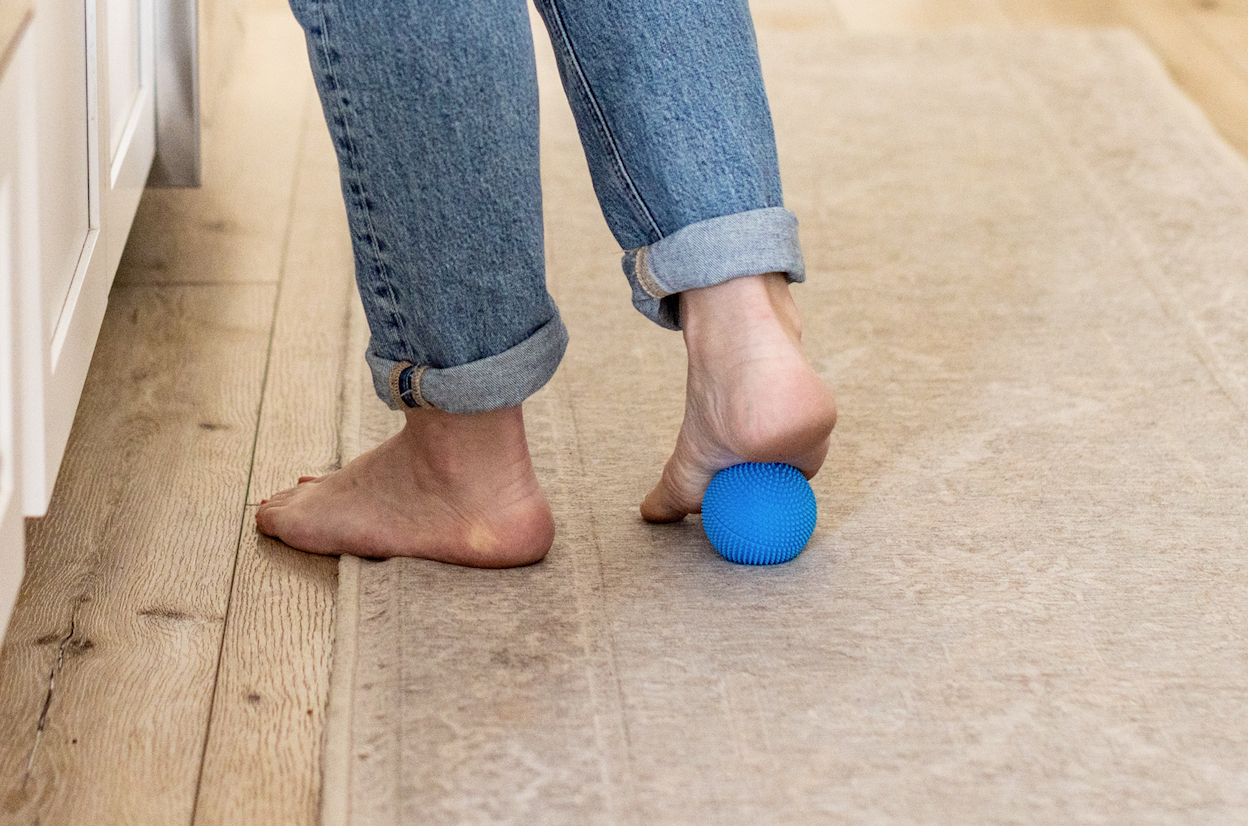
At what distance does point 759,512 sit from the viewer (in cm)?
95

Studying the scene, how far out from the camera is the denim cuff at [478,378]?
85cm

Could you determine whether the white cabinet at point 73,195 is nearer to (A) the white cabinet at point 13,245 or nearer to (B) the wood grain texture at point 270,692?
(A) the white cabinet at point 13,245

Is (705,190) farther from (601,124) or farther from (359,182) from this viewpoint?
(359,182)

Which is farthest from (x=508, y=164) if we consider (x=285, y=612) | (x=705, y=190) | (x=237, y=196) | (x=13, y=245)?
(x=237, y=196)

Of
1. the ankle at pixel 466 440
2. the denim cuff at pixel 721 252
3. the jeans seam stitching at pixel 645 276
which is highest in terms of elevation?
the denim cuff at pixel 721 252

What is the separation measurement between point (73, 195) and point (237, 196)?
0.79 metres

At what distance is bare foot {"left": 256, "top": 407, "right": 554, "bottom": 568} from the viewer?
93cm

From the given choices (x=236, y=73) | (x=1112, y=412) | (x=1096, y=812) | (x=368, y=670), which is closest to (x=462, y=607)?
(x=368, y=670)

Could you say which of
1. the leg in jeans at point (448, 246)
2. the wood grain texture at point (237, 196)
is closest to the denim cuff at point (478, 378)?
the leg in jeans at point (448, 246)

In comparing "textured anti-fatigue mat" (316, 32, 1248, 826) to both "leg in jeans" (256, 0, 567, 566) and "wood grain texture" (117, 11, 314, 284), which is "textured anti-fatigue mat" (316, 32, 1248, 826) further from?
"wood grain texture" (117, 11, 314, 284)

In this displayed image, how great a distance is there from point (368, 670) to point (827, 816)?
1.06 ft

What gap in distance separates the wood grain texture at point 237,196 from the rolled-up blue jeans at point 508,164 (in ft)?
2.36

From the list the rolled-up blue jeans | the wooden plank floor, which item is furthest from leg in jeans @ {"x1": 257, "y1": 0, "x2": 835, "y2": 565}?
the wooden plank floor

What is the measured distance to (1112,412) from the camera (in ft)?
4.01
